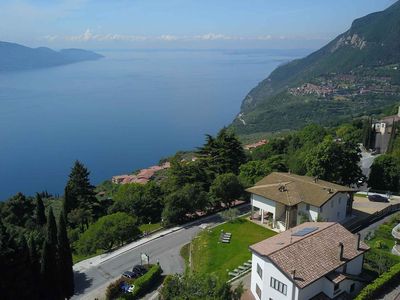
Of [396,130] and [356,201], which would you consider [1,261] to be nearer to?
[356,201]

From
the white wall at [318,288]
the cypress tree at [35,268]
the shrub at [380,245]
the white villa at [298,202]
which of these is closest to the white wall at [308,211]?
the white villa at [298,202]

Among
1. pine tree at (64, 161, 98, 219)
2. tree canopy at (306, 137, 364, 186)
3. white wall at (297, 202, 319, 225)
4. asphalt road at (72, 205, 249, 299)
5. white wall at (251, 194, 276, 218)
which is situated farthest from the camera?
pine tree at (64, 161, 98, 219)

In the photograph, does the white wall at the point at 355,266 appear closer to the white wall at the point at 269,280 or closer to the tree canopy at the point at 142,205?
the white wall at the point at 269,280

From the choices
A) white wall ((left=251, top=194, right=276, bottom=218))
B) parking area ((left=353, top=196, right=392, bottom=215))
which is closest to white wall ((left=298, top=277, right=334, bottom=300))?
white wall ((left=251, top=194, right=276, bottom=218))

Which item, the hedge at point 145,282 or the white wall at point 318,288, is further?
the hedge at point 145,282

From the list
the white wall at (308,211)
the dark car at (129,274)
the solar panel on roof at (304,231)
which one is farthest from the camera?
the white wall at (308,211)

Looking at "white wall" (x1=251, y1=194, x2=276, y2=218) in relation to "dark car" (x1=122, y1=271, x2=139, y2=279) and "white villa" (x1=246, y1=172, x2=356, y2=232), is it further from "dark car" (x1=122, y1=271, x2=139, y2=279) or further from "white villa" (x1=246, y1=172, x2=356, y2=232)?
"dark car" (x1=122, y1=271, x2=139, y2=279)

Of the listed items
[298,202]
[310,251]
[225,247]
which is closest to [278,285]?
[310,251]
